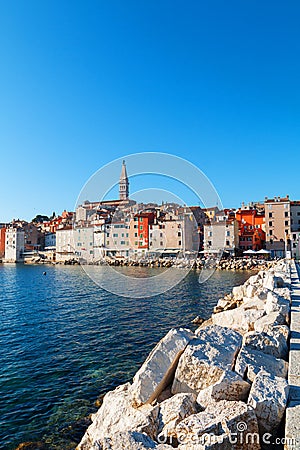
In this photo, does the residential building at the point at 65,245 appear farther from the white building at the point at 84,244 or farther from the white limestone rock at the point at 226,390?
the white limestone rock at the point at 226,390

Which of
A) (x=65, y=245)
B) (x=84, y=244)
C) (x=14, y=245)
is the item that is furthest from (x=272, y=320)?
(x=14, y=245)

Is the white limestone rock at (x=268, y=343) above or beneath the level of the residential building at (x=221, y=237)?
beneath

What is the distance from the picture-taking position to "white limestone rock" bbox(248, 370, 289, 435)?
3379 millimetres

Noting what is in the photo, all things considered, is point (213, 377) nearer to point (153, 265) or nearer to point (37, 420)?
point (37, 420)

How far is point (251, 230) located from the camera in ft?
170

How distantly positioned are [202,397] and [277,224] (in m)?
48.9

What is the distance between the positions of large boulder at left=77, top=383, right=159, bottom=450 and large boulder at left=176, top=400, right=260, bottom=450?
1.43ft

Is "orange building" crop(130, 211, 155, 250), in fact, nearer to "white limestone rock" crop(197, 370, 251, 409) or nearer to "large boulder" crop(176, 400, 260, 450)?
"white limestone rock" crop(197, 370, 251, 409)

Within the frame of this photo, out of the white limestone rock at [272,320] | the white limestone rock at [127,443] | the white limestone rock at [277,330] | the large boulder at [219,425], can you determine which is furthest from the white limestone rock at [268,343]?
the white limestone rock at [127,443]

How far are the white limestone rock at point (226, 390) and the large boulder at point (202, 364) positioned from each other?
0.36 metres

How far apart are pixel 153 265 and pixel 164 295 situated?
27337 millimetres

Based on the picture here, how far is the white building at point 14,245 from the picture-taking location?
73.6m

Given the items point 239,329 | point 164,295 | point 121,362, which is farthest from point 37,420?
point 164,295

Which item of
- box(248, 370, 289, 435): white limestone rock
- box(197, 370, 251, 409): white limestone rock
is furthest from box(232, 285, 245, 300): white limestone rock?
box(248, 370, 289, 435): white limestone rock
